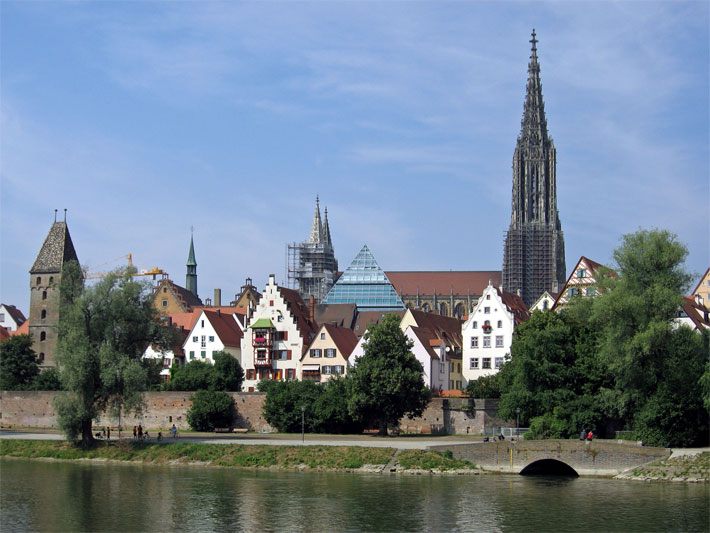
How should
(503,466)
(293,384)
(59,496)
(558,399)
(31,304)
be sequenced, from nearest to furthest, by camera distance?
(59,496) → (503,466) → (558,399) → (293,384) → (31,304)

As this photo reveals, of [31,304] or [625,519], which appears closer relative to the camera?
[625,519]

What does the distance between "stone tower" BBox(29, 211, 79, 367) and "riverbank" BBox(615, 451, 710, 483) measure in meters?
68.5

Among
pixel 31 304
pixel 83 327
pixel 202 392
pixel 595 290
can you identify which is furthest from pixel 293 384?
pixel 31 304

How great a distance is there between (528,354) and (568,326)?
408 centimetres

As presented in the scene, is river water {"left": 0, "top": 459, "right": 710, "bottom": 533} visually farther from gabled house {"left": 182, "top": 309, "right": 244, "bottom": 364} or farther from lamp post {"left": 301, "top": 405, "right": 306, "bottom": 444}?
gabled house {"left": 182, "top": 309, "right": 244, "bottom": 364}

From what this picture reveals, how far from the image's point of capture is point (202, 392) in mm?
84875

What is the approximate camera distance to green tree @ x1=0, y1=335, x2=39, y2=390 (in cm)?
9853

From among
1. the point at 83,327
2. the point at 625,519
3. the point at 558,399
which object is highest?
the point at 83,327

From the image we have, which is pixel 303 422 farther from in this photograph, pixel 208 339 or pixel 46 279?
pixel 46 279

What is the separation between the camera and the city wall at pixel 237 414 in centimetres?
→ 8150

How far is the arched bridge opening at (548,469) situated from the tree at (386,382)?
15.2 m

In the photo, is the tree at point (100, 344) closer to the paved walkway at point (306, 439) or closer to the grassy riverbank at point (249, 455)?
the grassy riverbank at point (249, 455)

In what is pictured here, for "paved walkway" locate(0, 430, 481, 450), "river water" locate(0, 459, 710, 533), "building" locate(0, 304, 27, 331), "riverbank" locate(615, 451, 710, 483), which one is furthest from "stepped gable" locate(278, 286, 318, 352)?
"building" locate(0, 304, 27, 331)

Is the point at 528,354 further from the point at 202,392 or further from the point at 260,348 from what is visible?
the point at 260,348
